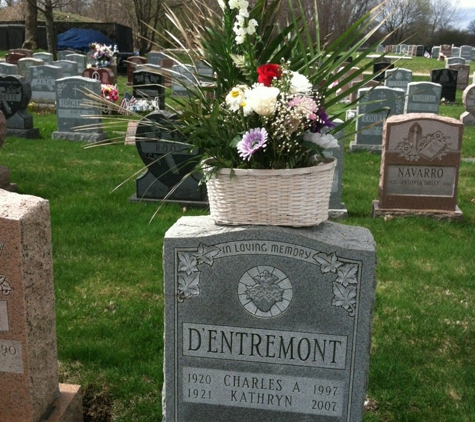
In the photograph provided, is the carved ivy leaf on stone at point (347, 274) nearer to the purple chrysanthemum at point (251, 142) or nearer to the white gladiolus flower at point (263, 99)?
the purple chrysanthemum at point (251, 142)

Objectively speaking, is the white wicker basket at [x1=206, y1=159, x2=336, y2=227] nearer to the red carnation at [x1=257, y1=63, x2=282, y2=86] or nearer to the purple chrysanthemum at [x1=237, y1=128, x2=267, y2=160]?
the purple chrysanthemum at [x1=237, y1=128, x2=267, y2=160]

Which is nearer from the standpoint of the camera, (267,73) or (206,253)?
(267,73)

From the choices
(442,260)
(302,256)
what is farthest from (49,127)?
(302,256)

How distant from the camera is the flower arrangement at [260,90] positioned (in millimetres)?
2892

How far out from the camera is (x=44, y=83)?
17.7 m

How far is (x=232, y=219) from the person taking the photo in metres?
3.15

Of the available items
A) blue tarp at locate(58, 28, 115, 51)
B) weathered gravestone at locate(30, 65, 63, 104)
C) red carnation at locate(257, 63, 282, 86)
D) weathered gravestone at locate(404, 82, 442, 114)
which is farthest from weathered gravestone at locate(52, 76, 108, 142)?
blue tarp at locate(58, 28, 115, 51)

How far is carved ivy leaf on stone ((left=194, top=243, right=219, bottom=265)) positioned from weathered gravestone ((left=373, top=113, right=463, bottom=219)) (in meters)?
4.84

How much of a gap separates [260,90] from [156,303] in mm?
2689

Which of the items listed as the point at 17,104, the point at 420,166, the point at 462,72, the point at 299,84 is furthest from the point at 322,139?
the point at 462,72

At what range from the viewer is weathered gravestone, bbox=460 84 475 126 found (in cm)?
1523

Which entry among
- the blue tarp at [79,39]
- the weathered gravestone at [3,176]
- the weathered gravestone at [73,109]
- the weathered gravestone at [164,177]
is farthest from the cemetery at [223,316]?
the blue tarp at [79,39]

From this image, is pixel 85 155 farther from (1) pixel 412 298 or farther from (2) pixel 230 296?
(2) pixel 230 296

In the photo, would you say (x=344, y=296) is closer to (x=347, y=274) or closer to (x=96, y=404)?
(x=347, y=274)
